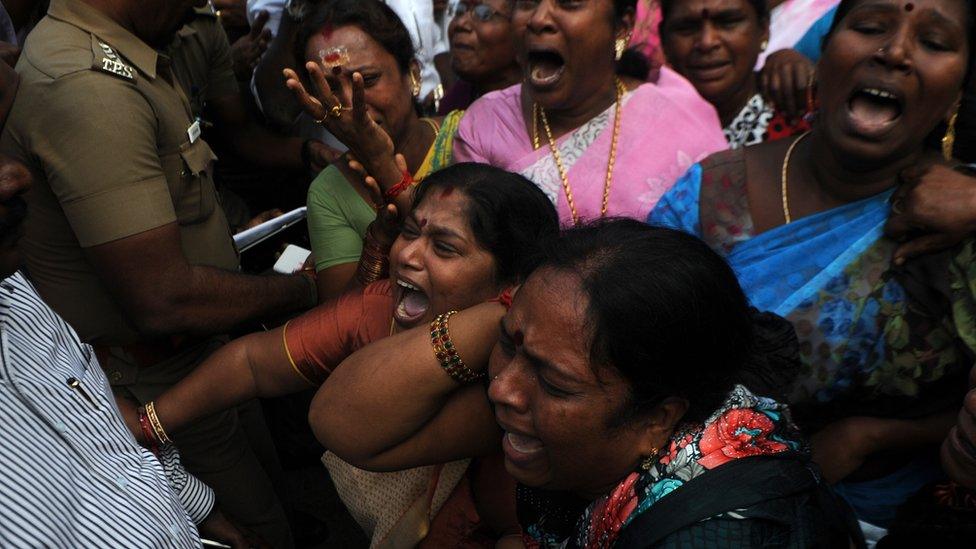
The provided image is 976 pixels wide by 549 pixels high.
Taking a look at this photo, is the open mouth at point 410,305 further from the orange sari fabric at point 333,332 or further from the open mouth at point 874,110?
the open mouth at point 874,110

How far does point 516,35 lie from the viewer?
2.47 meters

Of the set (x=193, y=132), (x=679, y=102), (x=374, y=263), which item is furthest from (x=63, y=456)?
(x=679, y=102)

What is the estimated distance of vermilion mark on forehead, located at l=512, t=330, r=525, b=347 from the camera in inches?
51.7

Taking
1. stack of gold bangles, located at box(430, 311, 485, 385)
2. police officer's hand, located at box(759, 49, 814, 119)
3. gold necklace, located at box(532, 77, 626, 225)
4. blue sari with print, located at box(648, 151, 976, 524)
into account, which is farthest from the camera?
police officer's hand, located at box(759, 49, 814, 119)

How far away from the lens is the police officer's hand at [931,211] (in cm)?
154

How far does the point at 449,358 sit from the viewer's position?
1510mm

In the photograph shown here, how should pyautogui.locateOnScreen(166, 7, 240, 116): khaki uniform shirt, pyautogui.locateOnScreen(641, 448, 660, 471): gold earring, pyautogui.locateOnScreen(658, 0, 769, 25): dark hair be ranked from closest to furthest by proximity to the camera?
pyautogui.locateOnScreen(641, 448, 660, 471): gold earring < pyautogui.locateOnScreen(658, 0, 769, 25): dark hair < pyautogui.locateOnScreen(166, 7, 240, 116): khaki uniform shirt

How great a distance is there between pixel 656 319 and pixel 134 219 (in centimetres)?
149

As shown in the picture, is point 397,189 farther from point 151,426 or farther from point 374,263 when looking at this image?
point 151,426

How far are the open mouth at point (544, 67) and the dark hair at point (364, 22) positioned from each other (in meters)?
0.55

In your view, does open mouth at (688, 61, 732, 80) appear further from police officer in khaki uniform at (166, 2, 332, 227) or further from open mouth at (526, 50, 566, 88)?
police officer in khaki uniform at (166, 2, 332, 227)

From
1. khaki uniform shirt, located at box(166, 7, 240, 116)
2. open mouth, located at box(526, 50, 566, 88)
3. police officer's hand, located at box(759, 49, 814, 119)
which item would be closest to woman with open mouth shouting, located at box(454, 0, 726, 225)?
open mouth, located at box(526, 50, 566, 88)

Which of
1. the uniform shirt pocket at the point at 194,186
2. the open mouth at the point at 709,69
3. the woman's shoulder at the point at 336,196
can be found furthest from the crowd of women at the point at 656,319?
the uniform shirt pocket at the point at 194,186

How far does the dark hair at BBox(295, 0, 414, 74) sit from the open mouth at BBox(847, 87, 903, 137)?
152 cm
